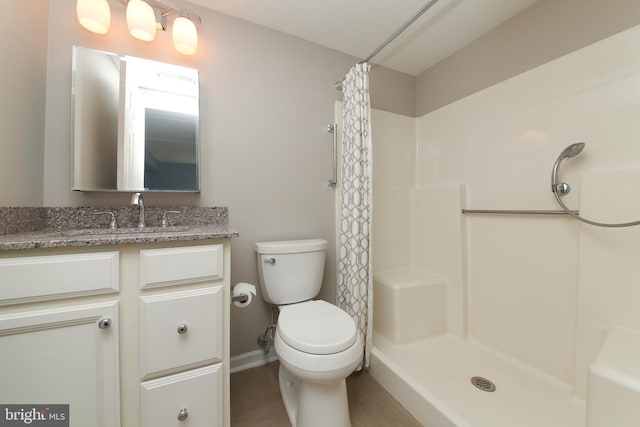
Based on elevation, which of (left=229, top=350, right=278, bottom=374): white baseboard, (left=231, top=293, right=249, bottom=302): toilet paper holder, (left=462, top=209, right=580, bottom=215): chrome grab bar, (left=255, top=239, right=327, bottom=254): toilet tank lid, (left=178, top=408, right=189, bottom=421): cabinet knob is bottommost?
(left=229, top=350, right=278, bottom=374): white baseboard

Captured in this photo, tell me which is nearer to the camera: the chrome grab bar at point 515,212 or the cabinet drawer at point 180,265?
the cabinet drawer at point 180,265

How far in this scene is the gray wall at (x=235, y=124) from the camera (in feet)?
3.24

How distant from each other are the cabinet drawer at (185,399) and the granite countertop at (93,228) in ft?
1.61

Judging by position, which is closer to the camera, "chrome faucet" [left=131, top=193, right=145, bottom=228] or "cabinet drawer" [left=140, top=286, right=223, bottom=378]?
"cabinet drawer" [left=140, top=286, right=223, bottom=378]

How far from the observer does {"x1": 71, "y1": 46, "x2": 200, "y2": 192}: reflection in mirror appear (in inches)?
43.5

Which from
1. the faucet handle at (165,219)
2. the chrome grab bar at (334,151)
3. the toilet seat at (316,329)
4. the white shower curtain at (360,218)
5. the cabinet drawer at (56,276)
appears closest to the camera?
the cabinet drawer at (56,276)

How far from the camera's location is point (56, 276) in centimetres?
69

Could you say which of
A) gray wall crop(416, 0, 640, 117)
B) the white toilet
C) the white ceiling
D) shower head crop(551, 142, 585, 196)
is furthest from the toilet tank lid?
gray wall crop(416, 0, 640, 117)

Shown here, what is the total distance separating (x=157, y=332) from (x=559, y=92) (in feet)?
6.77

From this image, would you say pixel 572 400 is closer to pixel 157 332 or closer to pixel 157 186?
pixel 157 332

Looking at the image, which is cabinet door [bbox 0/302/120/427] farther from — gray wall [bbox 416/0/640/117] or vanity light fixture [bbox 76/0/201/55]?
gray wall [bbox 416/0/640/117]

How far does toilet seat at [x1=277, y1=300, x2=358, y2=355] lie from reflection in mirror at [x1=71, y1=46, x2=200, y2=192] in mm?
850

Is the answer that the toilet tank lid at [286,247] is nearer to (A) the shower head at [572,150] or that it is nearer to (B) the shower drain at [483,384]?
(B) the shower drain at [483,384]

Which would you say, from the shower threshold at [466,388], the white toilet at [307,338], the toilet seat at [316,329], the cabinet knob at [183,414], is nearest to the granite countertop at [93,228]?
the white toilet at [307,338]
